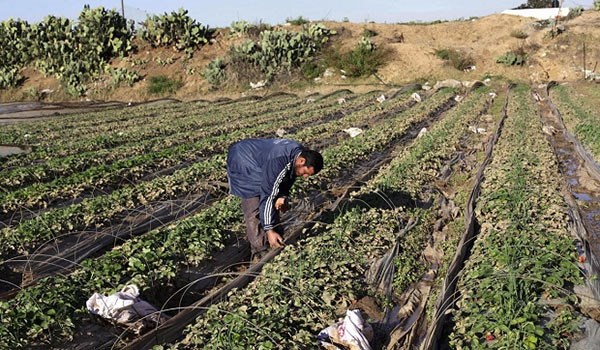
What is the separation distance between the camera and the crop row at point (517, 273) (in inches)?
181

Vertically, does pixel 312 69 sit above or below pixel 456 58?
below

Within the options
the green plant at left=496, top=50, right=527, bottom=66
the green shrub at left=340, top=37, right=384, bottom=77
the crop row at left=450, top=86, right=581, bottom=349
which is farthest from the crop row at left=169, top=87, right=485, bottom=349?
the green plant at left=496, top=50, right=527, bottom=66

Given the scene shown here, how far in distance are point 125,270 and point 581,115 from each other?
16.1 meters

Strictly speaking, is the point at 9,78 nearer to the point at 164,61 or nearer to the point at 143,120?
the point at 164,61

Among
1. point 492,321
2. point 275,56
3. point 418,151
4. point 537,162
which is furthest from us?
point 275,56

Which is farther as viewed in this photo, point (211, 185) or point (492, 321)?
point (211, 185)

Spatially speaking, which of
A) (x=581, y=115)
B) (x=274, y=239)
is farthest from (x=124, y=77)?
(x=274, y=239)

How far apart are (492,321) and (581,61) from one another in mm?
33708

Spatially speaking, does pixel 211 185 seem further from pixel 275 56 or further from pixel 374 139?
pixel 275 56

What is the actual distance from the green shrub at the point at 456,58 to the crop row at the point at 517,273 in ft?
84.4

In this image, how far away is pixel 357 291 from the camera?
568cm

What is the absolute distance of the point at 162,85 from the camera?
108ft

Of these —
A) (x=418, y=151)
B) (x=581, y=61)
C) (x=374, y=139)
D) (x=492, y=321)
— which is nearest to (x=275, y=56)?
(x=581, y=61)

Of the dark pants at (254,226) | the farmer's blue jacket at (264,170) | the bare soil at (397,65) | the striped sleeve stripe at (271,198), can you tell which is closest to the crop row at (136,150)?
the dark pants at (254,226)
